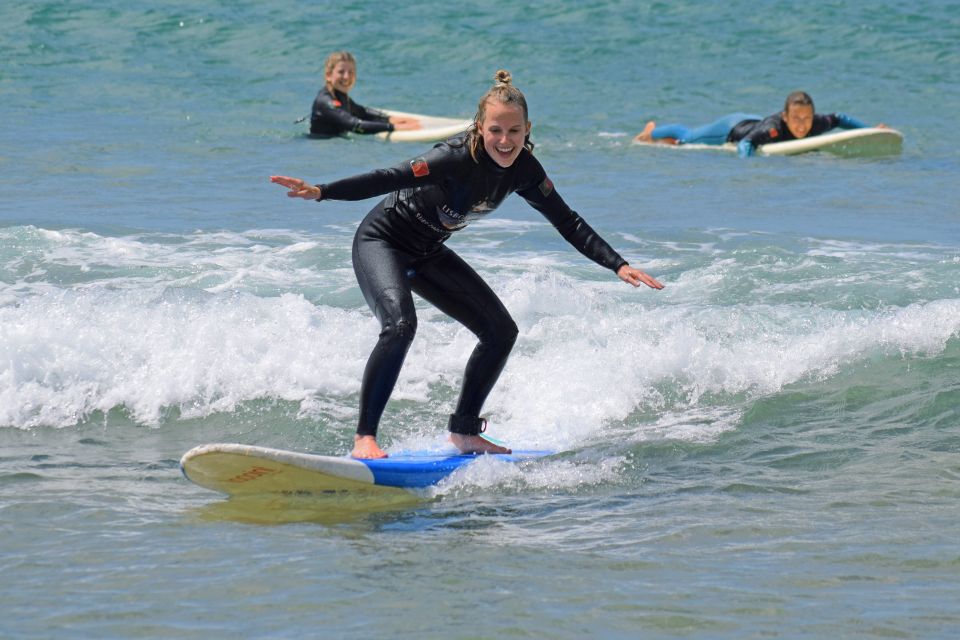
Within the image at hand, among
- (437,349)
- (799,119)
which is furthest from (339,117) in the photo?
(437,349)

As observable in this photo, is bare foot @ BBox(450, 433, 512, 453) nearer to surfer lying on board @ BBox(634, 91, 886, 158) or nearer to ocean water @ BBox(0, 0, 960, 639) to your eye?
ocean water @ BBox(0, 0, 960, 639)

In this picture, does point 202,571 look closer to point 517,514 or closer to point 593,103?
point 517,514

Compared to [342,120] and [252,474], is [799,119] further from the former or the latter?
[252,474]

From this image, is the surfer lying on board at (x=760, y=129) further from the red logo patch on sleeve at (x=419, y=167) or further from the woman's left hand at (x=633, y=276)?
the red logo patch on sleeve at (x=419, y=167)

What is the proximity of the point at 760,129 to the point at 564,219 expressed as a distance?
11.1m

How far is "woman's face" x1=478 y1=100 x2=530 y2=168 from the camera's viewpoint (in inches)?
205

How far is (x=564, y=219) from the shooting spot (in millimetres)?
5707

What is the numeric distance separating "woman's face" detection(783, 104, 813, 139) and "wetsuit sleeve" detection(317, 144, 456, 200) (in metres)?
11.7

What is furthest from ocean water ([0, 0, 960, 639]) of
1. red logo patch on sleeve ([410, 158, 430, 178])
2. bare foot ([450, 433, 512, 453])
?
red logo patch on sleeve ([410, 158, 430, 178])

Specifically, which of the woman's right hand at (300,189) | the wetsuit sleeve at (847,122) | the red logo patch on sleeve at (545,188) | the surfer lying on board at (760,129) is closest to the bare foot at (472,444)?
the red logo patch on sleeve at (545,188)

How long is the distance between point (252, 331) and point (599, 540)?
364 centimetres

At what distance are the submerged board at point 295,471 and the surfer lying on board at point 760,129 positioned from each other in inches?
452

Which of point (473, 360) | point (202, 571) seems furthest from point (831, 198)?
point (202, 571)

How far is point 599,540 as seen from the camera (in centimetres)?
471
